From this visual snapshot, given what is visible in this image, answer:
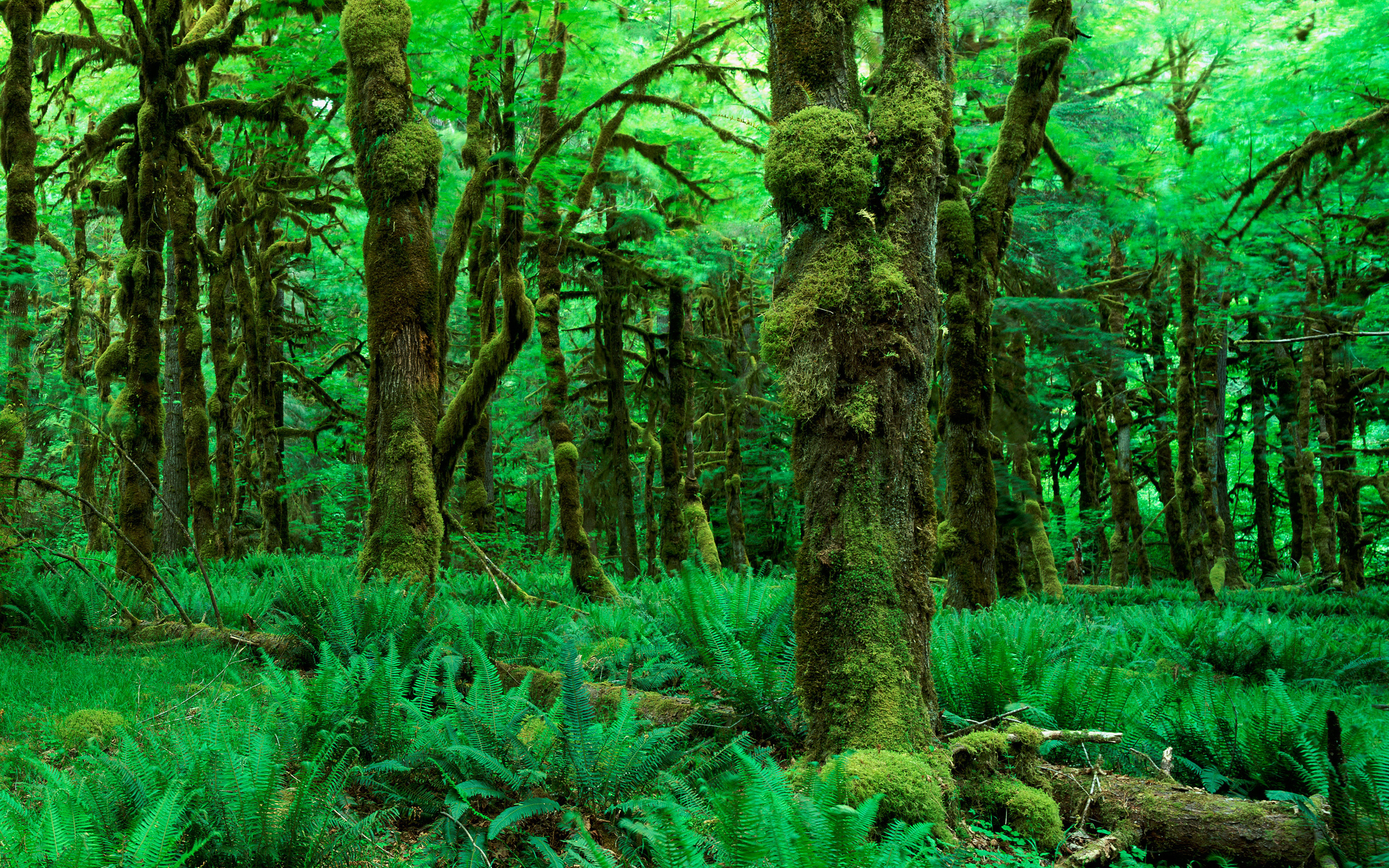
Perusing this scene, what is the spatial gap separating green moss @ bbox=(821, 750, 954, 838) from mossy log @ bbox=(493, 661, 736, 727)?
A: 3.19 feet

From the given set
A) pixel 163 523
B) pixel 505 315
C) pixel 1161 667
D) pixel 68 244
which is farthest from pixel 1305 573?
pixel 68 244

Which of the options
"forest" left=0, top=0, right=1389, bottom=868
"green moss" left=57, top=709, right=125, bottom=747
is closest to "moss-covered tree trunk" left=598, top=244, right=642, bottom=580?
"forest" left=0, top=0, right=1389, bottom=868

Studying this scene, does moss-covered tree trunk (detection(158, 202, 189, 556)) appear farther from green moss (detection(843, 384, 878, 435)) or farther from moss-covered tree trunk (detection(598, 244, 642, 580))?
green moss (detection(843, 384, 878, 435))

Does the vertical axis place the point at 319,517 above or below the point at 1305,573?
above

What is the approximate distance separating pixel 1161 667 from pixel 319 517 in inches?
885

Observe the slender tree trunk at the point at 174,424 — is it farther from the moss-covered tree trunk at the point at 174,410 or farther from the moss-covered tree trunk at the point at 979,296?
the moss-covered tree trunk at the point at 979,296

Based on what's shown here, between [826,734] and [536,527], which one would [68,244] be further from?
[826,734]

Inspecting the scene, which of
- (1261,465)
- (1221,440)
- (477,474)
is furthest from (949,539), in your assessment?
(1261,465)

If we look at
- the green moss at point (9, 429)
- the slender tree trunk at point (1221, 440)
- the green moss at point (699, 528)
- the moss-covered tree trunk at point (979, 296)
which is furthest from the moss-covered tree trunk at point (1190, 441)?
the green moss at point (9, 429)

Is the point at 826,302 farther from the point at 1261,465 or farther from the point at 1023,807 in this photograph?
the point at 1261,465

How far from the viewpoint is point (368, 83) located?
692 centimetres

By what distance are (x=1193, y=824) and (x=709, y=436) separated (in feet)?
50.8

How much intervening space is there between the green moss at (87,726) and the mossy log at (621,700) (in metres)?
1.93

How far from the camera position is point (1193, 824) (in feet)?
9.56
